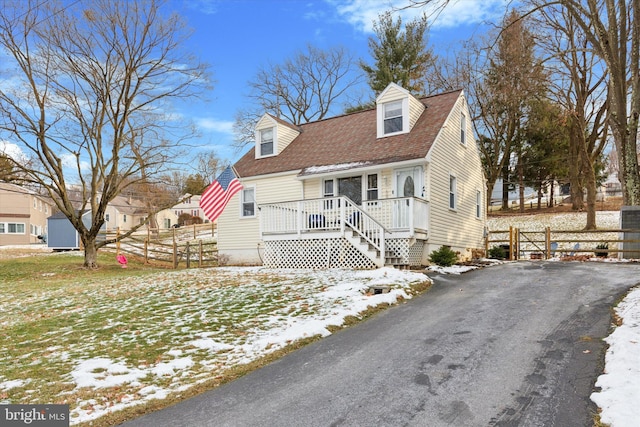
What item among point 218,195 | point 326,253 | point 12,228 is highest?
point 218,195

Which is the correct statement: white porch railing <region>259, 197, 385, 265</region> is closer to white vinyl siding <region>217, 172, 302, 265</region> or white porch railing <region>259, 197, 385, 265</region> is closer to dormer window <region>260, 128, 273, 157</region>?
white vinyl siding <region>217, 172, 302, 265</region>

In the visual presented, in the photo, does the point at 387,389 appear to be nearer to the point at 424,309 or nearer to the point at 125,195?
the point at 424,309

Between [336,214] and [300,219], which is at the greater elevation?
[336,214]

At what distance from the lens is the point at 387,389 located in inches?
169

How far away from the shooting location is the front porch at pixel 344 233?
12.6 m

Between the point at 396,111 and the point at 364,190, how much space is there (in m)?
3.25

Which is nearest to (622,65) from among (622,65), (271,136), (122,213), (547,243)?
(622,65)

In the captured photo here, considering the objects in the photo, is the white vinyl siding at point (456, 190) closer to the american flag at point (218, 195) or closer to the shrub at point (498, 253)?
the shrub at point (498, 253)

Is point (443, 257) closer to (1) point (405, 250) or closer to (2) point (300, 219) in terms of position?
(1) point (405, 250)

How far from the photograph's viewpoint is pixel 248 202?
1805 cm

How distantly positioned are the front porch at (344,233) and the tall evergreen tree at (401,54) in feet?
68.4

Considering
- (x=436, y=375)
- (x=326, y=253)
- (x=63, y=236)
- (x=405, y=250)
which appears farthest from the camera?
(x=63, y=236)

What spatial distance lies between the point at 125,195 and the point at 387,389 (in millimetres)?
73590

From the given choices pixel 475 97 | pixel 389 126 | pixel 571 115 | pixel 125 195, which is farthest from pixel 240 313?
pixel 125 195
